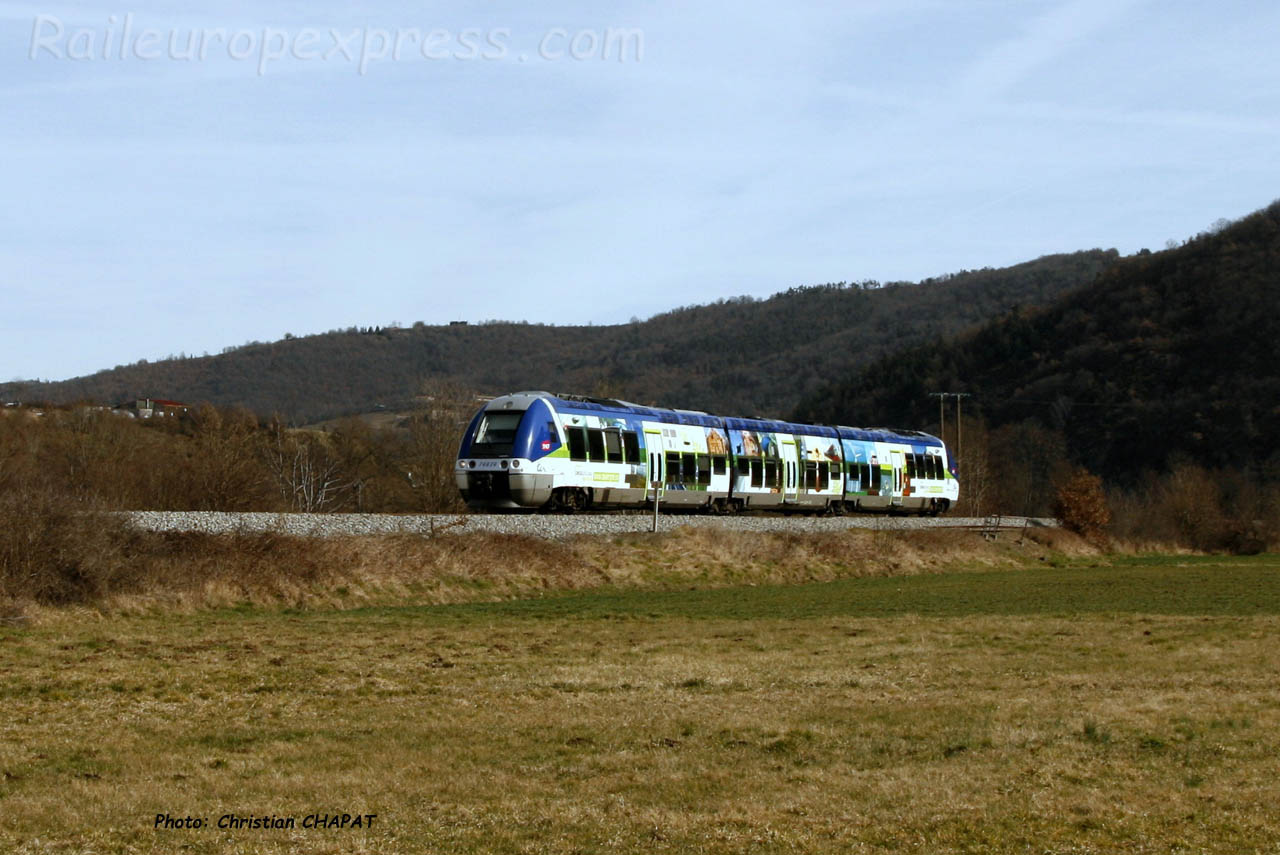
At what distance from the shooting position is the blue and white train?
33.5 meters

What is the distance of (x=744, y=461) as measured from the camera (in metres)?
43.0

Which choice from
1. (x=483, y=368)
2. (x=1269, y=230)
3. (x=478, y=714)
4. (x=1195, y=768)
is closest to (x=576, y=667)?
(x=478, y=714)

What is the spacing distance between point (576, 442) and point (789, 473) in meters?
13.3

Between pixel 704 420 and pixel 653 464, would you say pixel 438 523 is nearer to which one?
pixel 653 464

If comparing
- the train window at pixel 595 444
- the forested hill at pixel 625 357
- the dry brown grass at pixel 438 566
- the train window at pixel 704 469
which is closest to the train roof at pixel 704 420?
the train window at pixel 595 444

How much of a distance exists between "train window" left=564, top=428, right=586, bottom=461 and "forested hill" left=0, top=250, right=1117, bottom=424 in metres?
96.5

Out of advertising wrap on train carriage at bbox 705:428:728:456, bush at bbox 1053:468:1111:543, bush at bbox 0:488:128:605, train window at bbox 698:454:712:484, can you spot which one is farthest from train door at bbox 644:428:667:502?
bush at bbox 1053:468:1111:543

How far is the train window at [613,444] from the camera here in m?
35.8

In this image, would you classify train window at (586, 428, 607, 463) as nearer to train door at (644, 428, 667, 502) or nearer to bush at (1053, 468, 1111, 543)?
train door at (644, 428, 667, 502)

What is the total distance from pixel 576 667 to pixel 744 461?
26.0 m

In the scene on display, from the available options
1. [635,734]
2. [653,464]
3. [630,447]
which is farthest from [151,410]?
[635,734]

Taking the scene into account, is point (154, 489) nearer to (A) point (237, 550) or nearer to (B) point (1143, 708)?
(A) point (237, 550)

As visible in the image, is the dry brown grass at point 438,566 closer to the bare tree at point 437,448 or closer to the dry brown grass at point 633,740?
the dry brown grass at point 633,740

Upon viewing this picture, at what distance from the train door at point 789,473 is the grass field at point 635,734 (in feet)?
71.6
